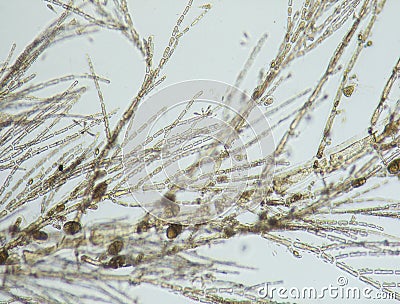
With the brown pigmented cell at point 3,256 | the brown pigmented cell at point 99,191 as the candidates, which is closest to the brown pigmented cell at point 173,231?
the brown pigmented cell at point 99,191

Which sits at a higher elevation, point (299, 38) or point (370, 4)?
point (370, 4)

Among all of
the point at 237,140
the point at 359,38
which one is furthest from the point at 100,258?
the point at 359,38

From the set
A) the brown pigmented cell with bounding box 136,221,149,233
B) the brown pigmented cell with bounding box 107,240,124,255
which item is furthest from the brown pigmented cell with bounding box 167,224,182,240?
the brown pigmented cell with bounding box 107,240,124,255

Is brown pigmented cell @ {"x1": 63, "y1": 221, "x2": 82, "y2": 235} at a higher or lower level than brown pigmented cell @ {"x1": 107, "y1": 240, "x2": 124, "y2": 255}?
higher

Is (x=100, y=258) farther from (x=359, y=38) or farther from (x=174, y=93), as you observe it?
(x=359, y=38)

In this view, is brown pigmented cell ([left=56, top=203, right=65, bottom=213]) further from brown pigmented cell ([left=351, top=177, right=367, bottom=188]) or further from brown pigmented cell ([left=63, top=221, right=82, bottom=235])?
brown pigmented cell ([left=351, top=177, right=367, bottom=188])

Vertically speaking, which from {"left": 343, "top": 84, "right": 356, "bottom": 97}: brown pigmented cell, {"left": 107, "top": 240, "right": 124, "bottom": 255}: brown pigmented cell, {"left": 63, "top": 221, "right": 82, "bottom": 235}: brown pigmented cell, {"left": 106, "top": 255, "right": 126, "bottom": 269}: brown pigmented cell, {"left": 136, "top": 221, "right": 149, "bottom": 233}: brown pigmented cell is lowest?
{"left": 106, "top": 255, "right": 126, "bottom": 269}: brown pigmented cell

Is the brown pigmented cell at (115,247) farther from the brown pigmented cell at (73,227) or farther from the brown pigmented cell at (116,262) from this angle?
the brown pigmented cell at (73,227)
